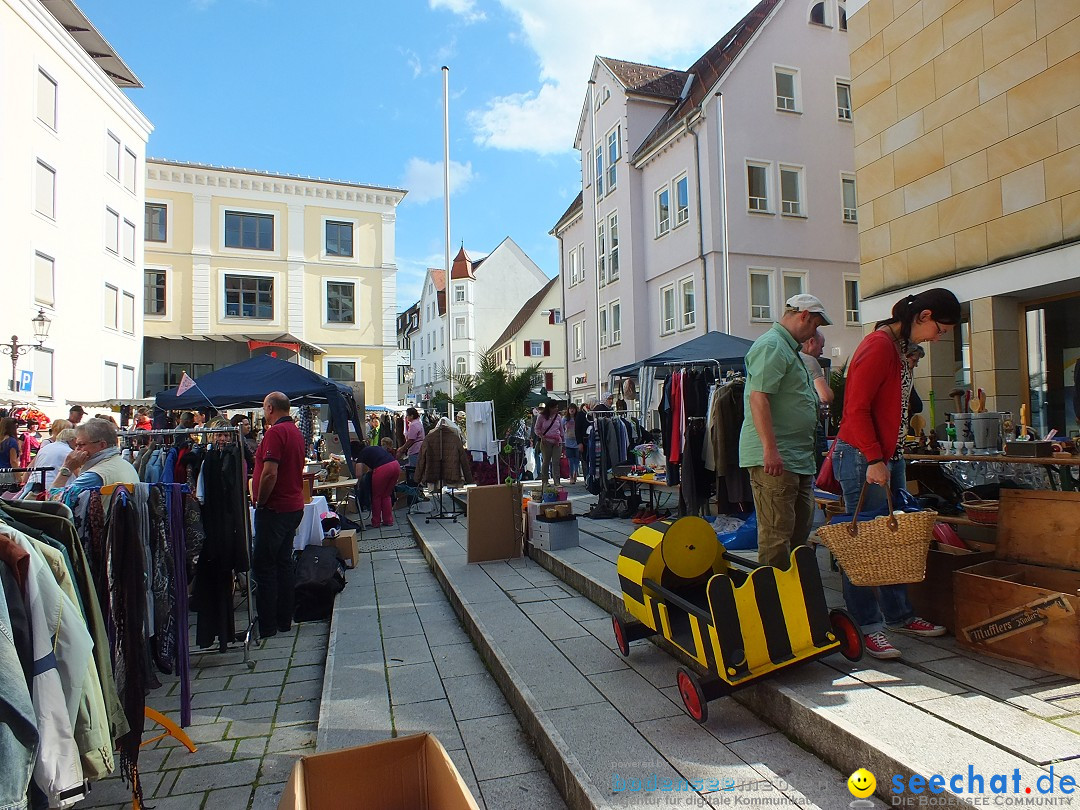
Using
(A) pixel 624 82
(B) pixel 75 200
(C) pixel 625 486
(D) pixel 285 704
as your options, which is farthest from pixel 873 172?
(B) pixel 75 200

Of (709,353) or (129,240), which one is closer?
(709,353)

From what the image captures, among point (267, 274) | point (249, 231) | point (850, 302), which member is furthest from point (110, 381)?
point (850, 302)

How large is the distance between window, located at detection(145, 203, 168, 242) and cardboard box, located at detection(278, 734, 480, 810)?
112 ft

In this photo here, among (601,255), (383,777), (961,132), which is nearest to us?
(383,777)

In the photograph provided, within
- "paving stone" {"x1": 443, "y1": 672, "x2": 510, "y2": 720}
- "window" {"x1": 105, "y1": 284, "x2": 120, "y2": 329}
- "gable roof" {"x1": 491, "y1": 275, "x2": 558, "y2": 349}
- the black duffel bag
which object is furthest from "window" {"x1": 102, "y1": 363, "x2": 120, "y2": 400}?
"gable roof" {"x1": 491, "y1": 275, "x2": 558, "y2": 349}

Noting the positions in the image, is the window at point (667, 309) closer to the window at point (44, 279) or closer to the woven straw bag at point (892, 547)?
the woven straw bag at point (892, 547)

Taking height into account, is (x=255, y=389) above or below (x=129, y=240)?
below

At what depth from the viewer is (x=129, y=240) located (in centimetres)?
2570

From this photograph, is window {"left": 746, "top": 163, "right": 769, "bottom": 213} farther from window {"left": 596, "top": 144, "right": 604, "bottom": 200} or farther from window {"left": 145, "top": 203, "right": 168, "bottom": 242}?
window {"left": 145, "top": 203, "right": 168, "bottom": 242}

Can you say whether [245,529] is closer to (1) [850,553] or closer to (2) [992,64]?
(1) [850,553]

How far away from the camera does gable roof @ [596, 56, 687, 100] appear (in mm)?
23375

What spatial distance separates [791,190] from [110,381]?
2465cm

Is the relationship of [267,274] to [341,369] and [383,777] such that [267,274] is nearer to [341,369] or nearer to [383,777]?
[341,369]

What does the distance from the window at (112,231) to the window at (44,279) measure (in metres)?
3.87
